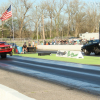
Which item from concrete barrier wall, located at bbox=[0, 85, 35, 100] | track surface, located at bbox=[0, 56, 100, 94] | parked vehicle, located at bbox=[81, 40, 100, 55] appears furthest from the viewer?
parked vehicle, located at bbox=[81, 40, 100, 55]

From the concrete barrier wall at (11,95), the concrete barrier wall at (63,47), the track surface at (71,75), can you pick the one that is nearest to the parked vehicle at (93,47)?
the track surface at (71,75)

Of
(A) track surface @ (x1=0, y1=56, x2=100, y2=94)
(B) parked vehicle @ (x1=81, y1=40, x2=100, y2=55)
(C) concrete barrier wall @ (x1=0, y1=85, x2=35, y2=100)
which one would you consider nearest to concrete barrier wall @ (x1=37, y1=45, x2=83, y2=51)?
(B) parked vehicle @ (x1=81, y1=40, x2=100, y2=55)

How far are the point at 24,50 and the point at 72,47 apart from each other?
11.2 m

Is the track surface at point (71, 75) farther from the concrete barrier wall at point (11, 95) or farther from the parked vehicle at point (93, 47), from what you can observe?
the parked vehicle at point (93, 47)

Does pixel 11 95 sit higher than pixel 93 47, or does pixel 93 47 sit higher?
pixel 11 95

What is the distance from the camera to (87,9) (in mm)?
80562

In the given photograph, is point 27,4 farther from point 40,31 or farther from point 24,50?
point 24,50

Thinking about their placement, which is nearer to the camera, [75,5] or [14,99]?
Answer: [14,99]

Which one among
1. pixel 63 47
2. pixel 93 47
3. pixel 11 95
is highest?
pixel 11 95

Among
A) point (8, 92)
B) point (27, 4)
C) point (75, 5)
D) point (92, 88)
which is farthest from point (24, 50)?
point (75, 5)

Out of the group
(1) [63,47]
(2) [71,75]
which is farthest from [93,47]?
(1) [63,47]

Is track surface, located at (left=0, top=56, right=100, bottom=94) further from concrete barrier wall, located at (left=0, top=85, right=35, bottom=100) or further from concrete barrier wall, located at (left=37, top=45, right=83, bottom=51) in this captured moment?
concrete barrier wall, located at (left=37, top=45, right=83, bottom=51)

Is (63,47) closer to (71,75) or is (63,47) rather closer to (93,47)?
(93,47)

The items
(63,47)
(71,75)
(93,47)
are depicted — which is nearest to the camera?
(71,75)
